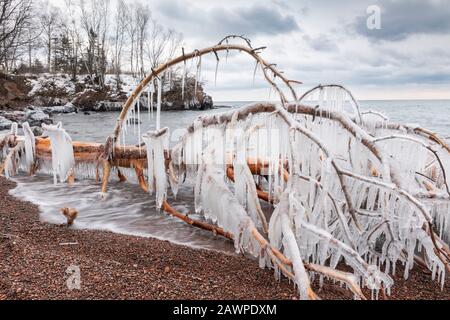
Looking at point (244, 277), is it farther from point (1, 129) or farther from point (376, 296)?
point (1, 129)

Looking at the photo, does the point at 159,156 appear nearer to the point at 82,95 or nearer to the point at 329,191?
the point at 329,191

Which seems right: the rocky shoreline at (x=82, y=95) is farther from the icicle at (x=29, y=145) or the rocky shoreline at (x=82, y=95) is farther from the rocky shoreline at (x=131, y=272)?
the rocky shoreline at (x=131, y=272)

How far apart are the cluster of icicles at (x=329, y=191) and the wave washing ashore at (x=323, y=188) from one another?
0.01 m

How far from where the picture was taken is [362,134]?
4.11 m

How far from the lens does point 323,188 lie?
3.69 meters

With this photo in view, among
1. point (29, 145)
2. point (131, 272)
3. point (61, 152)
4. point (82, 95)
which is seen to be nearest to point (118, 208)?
point (61, 152)

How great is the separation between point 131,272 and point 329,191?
2319 mm

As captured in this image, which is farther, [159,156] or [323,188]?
[159,156]

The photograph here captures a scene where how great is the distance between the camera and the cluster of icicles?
144 inches

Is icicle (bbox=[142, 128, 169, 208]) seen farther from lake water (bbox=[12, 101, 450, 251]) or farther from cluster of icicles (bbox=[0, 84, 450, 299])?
cluster of icicles (bbox=[0, 84, 450, 299])
